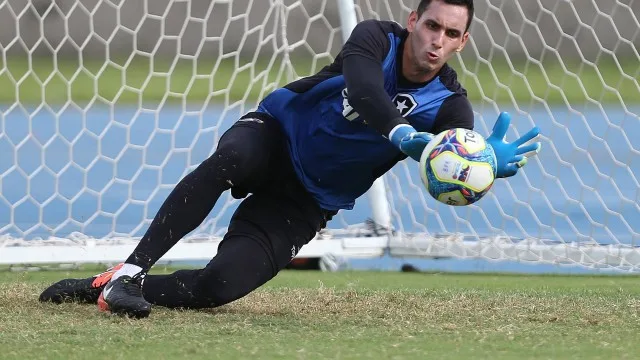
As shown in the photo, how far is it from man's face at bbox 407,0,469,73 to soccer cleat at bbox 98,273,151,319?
55.6 inches

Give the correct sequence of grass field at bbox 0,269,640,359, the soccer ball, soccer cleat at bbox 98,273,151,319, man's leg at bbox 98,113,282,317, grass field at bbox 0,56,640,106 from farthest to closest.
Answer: grass field at bbox 0,56,640,106
man's leg at bbox 98,113,282,317
soccer cleat at bbox 98,273,151,319
the soccer ball
grass field at bbox 0,269,640,359

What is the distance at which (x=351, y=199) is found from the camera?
496cm

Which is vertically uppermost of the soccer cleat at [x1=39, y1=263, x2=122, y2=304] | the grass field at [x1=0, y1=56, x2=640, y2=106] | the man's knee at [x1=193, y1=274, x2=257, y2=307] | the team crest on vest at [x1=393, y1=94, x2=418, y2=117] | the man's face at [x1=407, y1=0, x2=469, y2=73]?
the grass field at [x1=0, y1=56, x2=640, y2=106]

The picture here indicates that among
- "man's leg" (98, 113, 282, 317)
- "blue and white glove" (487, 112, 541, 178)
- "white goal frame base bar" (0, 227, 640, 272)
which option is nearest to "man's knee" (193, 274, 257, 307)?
"man's leg" (98, 113, 282, 317)

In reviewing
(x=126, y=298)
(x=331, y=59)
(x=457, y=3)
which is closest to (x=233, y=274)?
(x=126, y=298)

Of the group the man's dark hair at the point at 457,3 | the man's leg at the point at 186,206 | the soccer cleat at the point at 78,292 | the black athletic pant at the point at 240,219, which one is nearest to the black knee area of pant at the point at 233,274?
the black athletic pant at the point at 240,219

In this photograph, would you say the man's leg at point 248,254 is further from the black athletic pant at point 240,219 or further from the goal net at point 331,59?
the goal net at point 331,59

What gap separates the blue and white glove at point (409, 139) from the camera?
13.1ft

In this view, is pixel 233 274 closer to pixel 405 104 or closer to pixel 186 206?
pixel 186 206

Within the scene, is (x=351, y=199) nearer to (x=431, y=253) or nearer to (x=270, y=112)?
(x=270, y=112)

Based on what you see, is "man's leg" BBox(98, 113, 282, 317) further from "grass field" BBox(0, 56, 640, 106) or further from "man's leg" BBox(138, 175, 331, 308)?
"grass field" BBox(0, 56, 640, 106)

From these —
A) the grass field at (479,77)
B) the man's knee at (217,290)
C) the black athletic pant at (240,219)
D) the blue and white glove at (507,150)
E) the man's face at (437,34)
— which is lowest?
the man's knee at (217,290)

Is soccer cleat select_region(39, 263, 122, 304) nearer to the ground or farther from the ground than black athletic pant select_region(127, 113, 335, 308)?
nearer to the ground

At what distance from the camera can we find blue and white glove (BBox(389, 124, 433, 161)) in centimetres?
398
